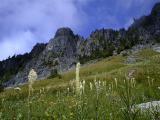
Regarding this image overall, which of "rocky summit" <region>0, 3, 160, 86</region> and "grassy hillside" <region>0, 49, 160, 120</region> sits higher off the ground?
"rocky summit" <region>0, 3, 160, 86</region>

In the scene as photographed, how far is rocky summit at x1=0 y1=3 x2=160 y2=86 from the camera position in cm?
12719

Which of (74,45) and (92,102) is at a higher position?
(74,45)

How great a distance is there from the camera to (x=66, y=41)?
152 metres

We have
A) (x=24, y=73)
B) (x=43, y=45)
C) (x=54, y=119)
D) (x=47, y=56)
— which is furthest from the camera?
(x=43, y=45)

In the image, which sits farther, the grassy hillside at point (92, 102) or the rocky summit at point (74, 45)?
the rocky summit at point (74, 45)

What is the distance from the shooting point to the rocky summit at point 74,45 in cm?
12719

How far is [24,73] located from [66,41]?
24.9 m

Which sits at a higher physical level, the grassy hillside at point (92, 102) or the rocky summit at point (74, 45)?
the rocky summit at point (74, 45)

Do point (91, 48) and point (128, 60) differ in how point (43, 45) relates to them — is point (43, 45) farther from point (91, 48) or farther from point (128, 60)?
point (128, 60)

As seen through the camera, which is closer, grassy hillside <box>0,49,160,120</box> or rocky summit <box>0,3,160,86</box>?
grassy hillside <box>0,49,160,120</box>

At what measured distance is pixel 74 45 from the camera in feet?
497

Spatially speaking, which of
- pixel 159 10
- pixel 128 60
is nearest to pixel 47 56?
pixel 159 10

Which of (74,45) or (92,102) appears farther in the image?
(74,45)

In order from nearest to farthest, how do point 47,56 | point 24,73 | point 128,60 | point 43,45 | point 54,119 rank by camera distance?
point 54,119, point 128,60, point 24,73, point 47,56, point 43,45
